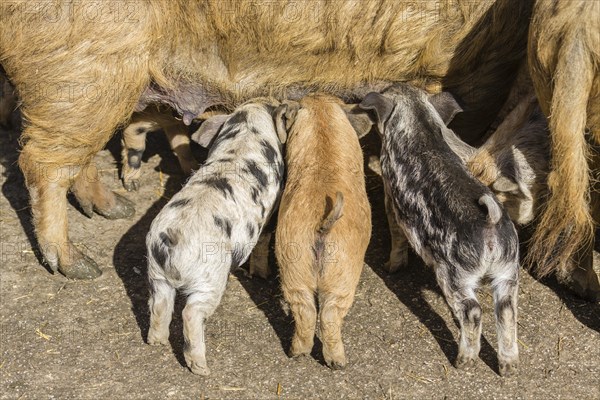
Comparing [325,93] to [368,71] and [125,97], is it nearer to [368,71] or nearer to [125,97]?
[368,71]

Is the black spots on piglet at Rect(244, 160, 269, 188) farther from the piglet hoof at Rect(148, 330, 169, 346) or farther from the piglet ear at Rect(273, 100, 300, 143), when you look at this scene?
the piglet hoof at Rect(148, 330, 169, 346)

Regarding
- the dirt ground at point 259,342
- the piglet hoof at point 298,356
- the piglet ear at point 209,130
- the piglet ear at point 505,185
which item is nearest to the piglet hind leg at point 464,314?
the dirt ground at point 259,342

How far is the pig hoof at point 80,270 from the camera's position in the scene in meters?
5.26

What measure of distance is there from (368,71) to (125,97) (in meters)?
1.42

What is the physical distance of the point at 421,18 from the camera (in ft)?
16.6

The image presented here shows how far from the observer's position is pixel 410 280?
5270 millimetres

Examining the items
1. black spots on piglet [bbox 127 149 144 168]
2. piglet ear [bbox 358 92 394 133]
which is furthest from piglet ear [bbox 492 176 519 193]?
black spots on piglet [bbox 127 149 144 168]

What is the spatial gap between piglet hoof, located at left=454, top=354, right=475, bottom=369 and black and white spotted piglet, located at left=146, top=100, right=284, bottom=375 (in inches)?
47.2

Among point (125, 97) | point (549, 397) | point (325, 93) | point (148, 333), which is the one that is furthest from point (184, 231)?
point (549, 397)

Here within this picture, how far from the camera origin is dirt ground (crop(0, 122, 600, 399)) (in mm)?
4504

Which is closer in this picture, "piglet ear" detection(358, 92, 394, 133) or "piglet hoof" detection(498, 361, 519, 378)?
"piglet hoof" detection(498, 361, 519, 378)

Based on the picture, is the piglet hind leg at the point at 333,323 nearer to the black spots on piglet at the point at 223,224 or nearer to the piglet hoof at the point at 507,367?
the black spots on piglet at the point at 223,224

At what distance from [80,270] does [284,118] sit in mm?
1473

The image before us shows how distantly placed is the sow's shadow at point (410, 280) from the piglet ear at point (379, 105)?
77 centimetres
